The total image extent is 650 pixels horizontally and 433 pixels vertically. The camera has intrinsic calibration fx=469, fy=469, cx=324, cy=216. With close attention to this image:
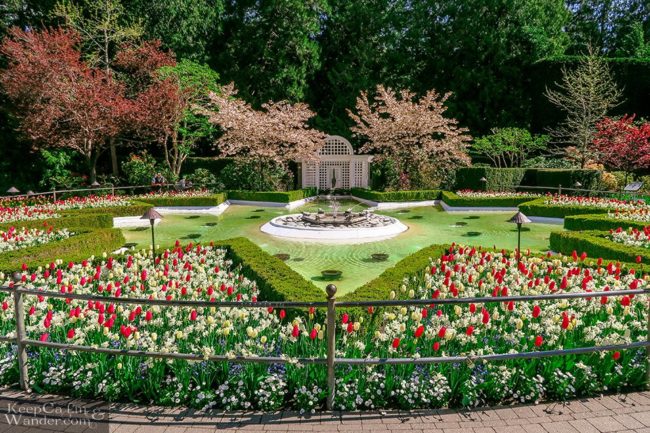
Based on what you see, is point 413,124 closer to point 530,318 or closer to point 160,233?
point 160,233

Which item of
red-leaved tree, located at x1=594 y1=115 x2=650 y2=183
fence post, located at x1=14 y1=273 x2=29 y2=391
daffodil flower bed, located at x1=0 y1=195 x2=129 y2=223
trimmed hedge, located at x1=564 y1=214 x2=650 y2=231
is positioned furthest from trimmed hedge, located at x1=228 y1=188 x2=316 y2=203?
fence post, located at x1=14 y1=273 x2=29 y2=391

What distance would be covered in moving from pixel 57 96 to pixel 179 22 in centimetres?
1195

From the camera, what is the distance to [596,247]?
34.4 ft

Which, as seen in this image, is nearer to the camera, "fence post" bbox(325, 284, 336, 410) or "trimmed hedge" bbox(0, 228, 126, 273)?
"fence post" bbox(325, 284, 336, 410)

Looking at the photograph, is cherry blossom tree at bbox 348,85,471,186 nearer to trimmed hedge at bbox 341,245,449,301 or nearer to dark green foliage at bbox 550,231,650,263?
dark green foliage at bbox 550,231,650,263

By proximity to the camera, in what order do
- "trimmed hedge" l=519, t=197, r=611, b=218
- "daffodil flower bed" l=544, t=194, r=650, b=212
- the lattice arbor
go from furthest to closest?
the lattice arbor, "trimmed hedge" l=519, t=197, r=611, b=218, "daffodil flower bed" l=544, t=194, r=650, b=212

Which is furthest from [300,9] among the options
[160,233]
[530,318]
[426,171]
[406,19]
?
[530,318]

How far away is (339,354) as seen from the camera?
16.7 ft

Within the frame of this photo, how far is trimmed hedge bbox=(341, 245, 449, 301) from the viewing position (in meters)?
7.13

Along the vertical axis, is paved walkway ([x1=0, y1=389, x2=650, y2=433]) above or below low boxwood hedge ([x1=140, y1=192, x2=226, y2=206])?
below

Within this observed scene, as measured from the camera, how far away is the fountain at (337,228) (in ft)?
49.9

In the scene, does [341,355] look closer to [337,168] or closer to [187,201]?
[187,201]

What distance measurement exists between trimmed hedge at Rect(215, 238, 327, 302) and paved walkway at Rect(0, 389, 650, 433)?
260cm

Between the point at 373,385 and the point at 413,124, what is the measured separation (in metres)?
24.9
